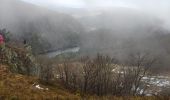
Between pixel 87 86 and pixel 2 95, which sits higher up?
pixel 2 95

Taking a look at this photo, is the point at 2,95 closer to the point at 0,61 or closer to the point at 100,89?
the point at 100,89

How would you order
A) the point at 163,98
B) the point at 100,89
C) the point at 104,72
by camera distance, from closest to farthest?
the point at 163,98 → the point at 100,89 → the point at 104,72

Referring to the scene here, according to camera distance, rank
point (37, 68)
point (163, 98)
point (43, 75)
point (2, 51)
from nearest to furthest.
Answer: point (163, 98)
point (43, 75)
point (2, 51)
point (37, 68)

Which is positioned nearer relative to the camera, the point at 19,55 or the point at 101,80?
the point at 101,80

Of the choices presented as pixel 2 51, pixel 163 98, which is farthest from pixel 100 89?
pixel 163 98

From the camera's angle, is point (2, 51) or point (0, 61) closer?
point (0, 61)

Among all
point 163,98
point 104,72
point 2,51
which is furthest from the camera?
point 2,51

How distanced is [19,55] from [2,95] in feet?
466

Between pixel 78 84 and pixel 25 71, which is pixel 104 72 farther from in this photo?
pixel 25 71

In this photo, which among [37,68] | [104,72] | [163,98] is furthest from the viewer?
[37,68]

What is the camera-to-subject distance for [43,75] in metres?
136

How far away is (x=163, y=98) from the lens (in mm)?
27750

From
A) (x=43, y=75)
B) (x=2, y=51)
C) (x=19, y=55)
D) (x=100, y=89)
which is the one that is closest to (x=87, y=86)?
(x=100, y=89)

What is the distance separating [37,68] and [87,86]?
52.8 metres
